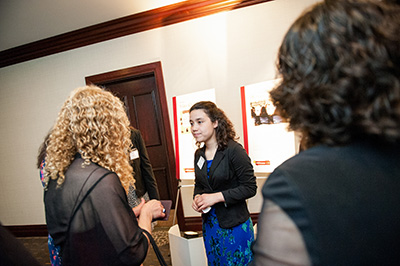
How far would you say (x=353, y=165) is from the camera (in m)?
0.46

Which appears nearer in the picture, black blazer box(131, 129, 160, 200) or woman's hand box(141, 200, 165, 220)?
woman's hand box(141, 200, 165, 220)

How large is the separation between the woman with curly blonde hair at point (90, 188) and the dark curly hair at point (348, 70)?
82 centimetres

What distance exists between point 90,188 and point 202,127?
105cm

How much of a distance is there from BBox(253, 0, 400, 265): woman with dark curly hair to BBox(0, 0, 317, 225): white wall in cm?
275

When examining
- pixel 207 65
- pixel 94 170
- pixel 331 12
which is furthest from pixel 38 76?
pixel 331 12

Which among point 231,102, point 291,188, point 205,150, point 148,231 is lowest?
point 148,231

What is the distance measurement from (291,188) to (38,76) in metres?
4.74

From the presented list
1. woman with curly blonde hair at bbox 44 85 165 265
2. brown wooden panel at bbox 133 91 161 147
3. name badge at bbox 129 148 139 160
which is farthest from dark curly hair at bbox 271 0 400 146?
brown wooden panel at bbox 133 91 161 147

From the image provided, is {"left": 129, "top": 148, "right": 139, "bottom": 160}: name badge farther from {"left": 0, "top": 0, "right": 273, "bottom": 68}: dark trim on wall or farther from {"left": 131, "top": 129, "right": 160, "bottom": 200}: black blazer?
{"left": 0, "top": 0, "right": 273, "bottom": 68}: dark trim on wall

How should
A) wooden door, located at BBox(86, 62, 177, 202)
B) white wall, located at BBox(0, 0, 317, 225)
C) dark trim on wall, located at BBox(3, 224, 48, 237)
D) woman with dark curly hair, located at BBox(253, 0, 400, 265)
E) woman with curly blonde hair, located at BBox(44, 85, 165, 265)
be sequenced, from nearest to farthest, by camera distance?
1. woman with dark curly hair, located at BBox(253, 0, 400, 265)
2. woman with curly blonde hair, located at BBox(44, 85, 165, 265)
3. white wall, located at BBox(0, 0, 317, 225)
4. wooden door, located at BBox(86, 62, 177, 202)
5. dark trim on wall, located at BBox(3, 224, 48, 237)

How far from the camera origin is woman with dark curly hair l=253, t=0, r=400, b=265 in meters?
0.45

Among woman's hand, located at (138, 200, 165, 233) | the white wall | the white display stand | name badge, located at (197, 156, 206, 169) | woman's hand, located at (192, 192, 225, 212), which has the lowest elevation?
the white display stand

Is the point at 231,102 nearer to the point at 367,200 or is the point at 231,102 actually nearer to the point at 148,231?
the point at 148,231

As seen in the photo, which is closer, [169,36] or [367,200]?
[367,200]
